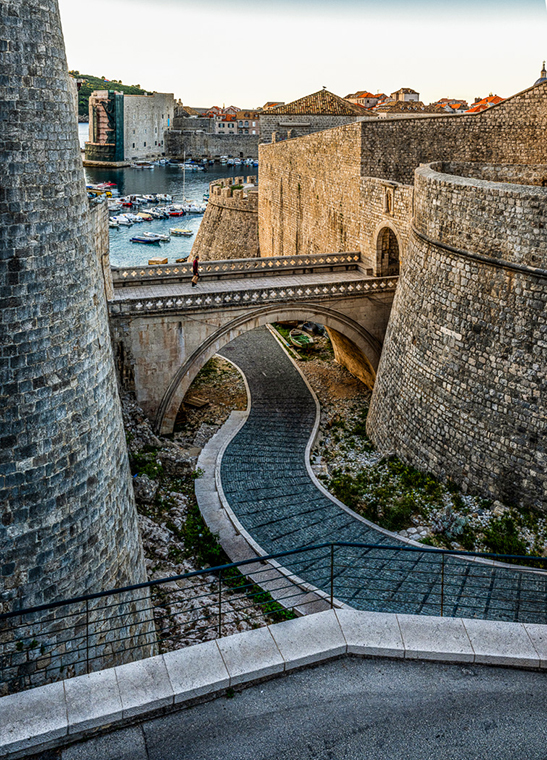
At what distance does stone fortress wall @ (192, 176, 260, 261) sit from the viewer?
3675cm

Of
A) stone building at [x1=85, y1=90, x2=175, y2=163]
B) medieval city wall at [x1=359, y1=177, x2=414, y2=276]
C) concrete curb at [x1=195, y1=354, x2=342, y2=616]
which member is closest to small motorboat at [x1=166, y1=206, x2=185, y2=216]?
stone building at [x1=85, y1=90, x2=175, y2=163]

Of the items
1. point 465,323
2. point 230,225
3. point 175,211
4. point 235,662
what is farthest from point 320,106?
point 175,211

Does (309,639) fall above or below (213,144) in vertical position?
below

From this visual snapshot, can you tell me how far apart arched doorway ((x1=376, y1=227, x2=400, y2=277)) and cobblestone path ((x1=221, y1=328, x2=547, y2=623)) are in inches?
167

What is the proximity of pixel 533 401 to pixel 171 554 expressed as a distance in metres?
7.22

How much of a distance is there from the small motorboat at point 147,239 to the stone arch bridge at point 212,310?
114 ft

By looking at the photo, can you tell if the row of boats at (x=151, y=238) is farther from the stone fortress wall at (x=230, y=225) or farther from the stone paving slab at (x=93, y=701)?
the stone paving slab at (x=93, y=701)

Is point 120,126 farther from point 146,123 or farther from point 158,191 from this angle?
point 158,191

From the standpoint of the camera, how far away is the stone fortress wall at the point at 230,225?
121 feet

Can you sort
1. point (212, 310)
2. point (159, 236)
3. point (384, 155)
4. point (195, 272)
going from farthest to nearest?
point (159, 236)
point (384, 155)
point (195, 272)
point (212, 310)

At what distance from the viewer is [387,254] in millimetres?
21734

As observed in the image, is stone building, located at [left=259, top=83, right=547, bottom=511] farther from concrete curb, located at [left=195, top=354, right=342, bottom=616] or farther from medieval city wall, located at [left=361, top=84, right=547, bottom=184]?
concrete curb, located at [left=195, top=354, right=342, bottom=616]

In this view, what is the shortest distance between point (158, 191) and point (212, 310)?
64.6 m

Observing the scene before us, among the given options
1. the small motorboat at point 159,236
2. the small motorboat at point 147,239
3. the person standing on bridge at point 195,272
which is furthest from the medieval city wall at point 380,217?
the small motorboat at point 159,236
